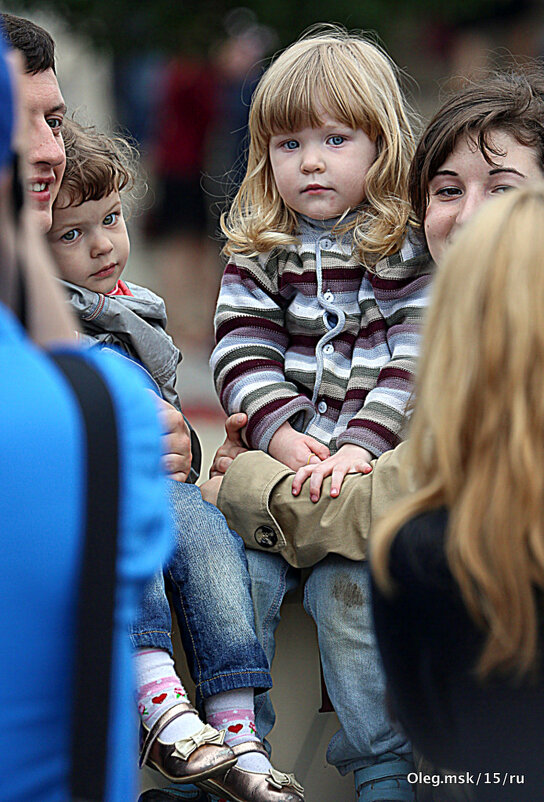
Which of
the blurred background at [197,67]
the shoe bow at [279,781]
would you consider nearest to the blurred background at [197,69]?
the blurred background at [197,67]

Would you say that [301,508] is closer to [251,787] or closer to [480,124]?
[251,787]

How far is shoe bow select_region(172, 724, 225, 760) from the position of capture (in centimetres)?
188

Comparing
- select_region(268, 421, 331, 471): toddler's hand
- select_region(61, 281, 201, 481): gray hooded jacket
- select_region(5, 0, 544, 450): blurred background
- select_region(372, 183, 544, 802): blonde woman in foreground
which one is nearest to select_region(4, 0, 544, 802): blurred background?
select_region(5, 0, 544, 450): blurred background

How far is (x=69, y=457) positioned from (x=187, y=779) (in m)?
1.07

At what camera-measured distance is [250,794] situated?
1903mm

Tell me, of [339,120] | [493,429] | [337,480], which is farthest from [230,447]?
[493,429]

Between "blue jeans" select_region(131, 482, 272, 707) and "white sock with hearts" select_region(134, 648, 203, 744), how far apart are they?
24mm

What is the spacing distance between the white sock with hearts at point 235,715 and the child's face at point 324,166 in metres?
1.16

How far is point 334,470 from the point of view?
2211mm

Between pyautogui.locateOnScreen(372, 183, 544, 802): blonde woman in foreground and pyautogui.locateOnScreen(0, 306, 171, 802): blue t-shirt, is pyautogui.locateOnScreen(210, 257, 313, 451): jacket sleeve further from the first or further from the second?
pyautogui.locateOnScreen(0, 306, 171, 802): blue t-shirt

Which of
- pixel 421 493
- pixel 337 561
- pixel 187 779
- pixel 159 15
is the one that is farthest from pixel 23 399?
pixel 159 15

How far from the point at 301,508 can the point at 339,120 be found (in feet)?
3.13

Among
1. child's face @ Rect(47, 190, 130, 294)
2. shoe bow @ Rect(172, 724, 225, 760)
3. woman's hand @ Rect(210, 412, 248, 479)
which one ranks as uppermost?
child's face @ Rect(47, 190, 130, 294)

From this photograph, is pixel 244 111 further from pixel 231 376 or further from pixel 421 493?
pixel 421 493
